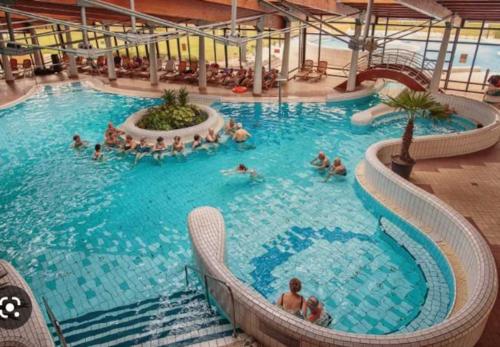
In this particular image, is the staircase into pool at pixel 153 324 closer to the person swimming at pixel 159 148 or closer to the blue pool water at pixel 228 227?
the blue pool water at pixel 228 227

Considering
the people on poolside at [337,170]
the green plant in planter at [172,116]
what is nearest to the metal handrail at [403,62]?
the people on poolside at [337,170]

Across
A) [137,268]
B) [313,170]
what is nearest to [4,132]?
[137,268]

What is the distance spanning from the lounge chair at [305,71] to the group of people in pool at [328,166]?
10619 millimetres

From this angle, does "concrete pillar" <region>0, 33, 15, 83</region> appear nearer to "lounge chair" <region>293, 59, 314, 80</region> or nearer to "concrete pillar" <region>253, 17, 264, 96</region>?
"concrete pillar" <region>253, 17, 264, 96</region>

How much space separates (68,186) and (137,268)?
168 inches

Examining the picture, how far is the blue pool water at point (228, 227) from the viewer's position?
6.35 metres

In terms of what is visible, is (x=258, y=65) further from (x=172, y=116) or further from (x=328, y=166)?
(x=328, y=166)

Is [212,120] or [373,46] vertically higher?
[373,46]

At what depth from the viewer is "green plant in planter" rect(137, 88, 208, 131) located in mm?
13125

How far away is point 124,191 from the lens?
9750mm

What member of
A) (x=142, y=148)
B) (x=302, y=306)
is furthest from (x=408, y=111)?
(x=142, y=148)

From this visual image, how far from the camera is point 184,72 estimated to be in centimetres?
2070

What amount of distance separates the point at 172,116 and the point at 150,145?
5.55ft

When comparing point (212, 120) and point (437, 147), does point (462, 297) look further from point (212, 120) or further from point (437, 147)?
point (212, 120)
